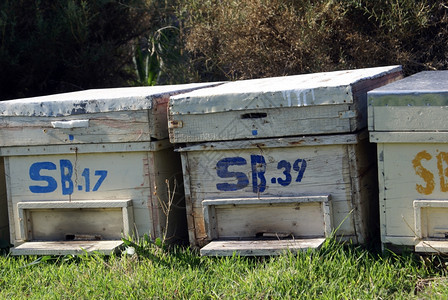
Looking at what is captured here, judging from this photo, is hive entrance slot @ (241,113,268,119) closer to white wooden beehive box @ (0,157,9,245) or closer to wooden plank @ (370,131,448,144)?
wooden plank @ (370,131,448,144)

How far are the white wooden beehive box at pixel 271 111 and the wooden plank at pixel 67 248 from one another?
2.47ft

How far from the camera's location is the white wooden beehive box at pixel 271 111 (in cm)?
331

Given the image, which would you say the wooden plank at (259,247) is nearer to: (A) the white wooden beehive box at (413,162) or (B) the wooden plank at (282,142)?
(A) the white wooden beehive box at (413,162)

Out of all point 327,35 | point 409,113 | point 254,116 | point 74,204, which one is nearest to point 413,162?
point 409,113

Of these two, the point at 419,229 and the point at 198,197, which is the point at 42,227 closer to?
the point at 198,197

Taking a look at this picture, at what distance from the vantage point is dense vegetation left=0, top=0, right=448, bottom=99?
5512 mm

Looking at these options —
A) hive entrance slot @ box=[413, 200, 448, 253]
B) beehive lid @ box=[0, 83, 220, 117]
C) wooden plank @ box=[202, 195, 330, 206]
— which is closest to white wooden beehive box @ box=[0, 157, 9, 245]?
beehive lid @ box=[0, 83, 220, 117]

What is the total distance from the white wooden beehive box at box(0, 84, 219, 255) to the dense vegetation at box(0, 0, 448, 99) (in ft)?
6.56

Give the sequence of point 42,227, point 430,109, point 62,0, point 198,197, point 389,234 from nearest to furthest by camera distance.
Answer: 1. point 430,109
2. point 389,234
3. point 198,197
4. point 42,227
5. point 62,0

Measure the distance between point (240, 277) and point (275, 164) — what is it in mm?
668

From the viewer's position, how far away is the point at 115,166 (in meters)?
3.76

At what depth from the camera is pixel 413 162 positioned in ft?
10.5

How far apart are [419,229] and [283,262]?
2.38ft

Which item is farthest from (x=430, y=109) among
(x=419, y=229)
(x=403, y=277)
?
(x=403, y=277)
